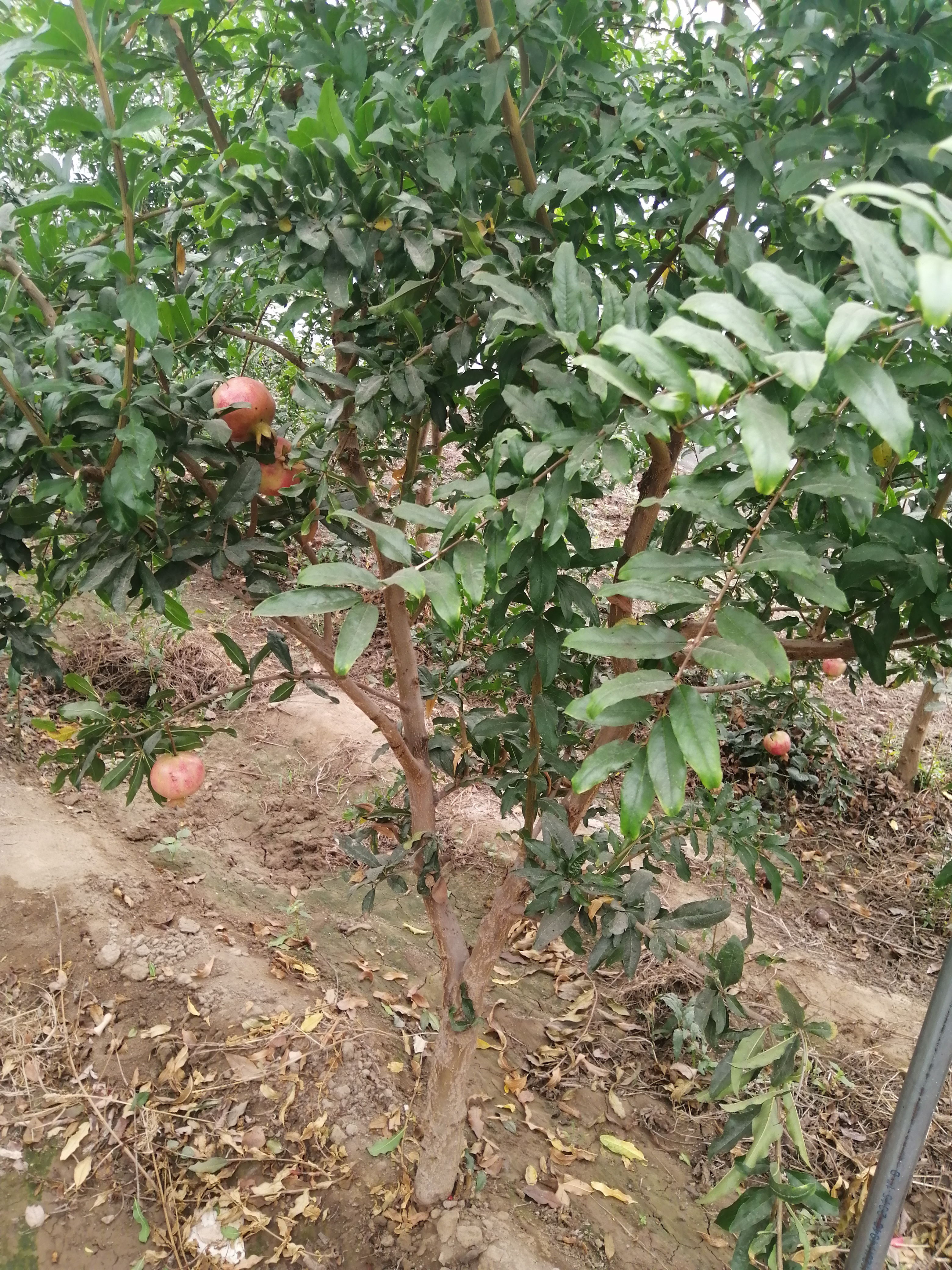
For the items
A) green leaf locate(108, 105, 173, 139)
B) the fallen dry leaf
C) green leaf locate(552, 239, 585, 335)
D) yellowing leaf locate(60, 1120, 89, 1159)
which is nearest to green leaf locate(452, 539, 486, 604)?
green leaf locate(552, 239, 585, 335)

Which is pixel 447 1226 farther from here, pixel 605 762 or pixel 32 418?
pixel 32 418

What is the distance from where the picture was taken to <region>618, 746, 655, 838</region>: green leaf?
2.20ft

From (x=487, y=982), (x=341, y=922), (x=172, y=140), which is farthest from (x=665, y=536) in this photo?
(x=341, y=922)

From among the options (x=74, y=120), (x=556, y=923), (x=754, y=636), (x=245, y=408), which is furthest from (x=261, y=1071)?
(x=74, y=120)

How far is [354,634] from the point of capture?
78 cm

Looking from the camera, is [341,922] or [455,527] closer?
[455,527]

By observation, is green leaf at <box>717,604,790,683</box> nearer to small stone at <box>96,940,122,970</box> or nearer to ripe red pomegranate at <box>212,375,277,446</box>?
ripe red pomegranate at <box>212,375,277,446</box>

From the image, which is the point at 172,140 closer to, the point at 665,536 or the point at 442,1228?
the point at 665,536

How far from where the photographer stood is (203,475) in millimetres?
1228

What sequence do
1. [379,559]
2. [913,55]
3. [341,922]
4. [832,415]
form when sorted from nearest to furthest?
[832,415] < [913,55] < [379,559] < [341,922]

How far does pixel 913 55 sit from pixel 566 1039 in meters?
2.48

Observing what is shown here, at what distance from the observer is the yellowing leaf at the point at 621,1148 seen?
2113mm

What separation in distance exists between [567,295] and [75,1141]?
7.10ft

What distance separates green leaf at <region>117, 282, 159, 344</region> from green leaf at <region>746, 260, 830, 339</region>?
0.65m
